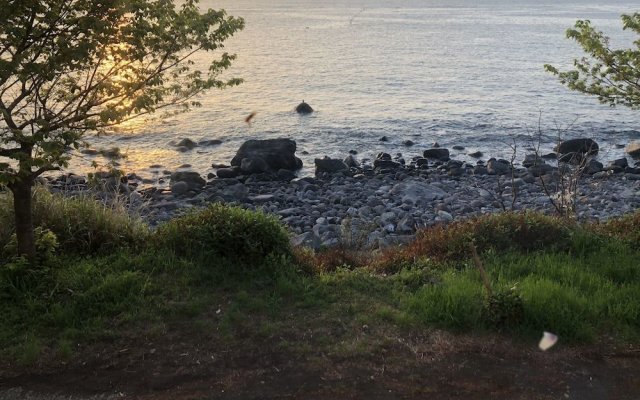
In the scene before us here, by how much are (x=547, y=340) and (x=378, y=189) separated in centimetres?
1082

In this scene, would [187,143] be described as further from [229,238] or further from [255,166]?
[229,238]

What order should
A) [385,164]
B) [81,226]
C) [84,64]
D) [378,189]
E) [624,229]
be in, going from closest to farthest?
[84,64] → [81,226] → [624,229] → [378,189] → [385,164]

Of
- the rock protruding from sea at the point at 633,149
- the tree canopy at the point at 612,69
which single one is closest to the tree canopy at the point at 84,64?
the tree canopy at the point at 612,69

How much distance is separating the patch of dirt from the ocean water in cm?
898

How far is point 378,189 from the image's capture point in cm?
1631

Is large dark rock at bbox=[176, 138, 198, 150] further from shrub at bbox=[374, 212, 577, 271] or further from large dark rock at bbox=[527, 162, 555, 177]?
shrub at bbox=[374, 212, 577, 271]

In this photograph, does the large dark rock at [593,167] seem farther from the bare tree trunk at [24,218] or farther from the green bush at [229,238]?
the bare tree trunk at [24,218]

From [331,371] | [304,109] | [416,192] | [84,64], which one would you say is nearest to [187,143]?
[304,109]

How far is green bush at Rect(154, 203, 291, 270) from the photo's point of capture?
700 centimetres

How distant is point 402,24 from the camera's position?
75.8 meters

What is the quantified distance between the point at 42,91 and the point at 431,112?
2352 cm

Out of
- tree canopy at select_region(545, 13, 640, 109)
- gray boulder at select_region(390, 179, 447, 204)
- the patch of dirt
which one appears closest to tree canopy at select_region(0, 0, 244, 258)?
the patch of dirt

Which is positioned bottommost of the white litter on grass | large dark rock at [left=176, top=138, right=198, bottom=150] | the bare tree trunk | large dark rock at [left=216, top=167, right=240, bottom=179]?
large dark rock at [left=216, top=167, right=240, bottom=179]

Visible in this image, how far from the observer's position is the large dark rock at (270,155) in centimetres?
1831
